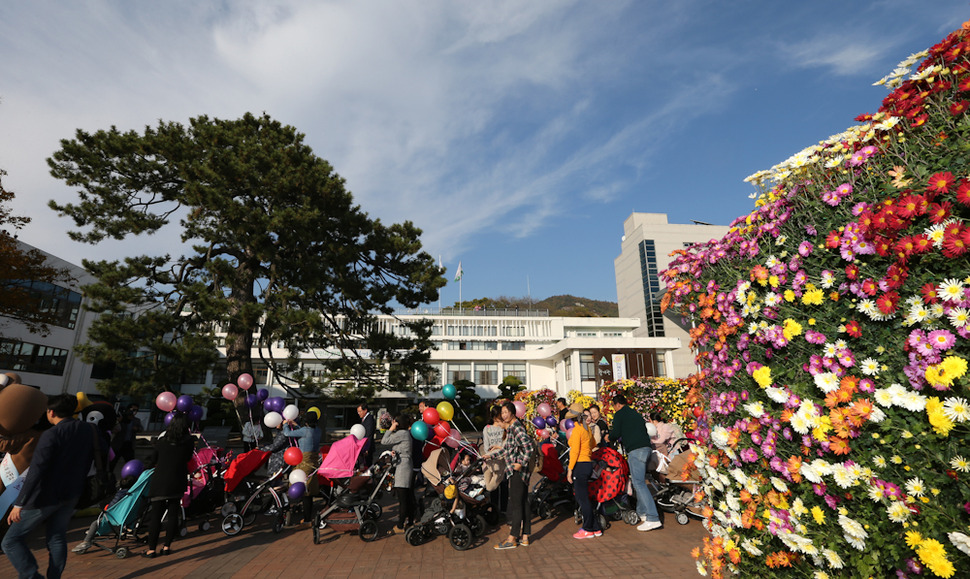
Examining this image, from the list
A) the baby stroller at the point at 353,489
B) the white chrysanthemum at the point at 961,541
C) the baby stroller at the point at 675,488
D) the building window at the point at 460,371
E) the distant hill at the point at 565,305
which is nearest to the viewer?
the white chrysanthemum at the point at 961,541

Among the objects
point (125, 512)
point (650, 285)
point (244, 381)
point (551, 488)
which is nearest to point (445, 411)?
point (551, 488)

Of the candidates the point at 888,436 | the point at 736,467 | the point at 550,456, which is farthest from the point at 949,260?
the point at 550,456

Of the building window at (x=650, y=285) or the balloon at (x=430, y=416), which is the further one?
the building window at (x=650, y=285)

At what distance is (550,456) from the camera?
277 inches

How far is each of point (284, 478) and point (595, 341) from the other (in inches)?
1234

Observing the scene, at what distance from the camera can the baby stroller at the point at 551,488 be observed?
23.0ft

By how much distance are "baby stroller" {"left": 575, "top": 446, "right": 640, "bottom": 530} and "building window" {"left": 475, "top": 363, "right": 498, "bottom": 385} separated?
39.5 metres

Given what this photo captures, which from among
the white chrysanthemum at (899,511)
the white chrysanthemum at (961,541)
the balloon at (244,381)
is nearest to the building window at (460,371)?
the balloon at (244,381)

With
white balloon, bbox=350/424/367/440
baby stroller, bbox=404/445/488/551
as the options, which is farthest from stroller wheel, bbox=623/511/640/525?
white balloon, bbox=350/424/367/440

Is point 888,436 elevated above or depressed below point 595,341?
below

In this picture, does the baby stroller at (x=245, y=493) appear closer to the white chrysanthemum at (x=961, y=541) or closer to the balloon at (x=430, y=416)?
the balloon at (x=430, y=416)

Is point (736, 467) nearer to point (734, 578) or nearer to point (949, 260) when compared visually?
point (734, 578)

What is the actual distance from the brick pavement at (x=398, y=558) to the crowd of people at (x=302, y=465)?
27cm

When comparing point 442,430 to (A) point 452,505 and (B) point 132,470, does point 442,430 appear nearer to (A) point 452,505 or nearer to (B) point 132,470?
(A) point 452,505
